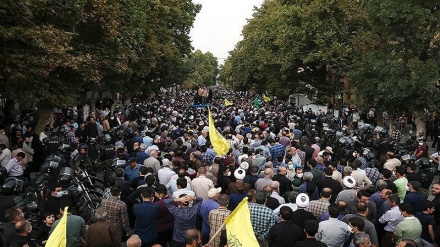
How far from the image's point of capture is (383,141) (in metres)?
17.4

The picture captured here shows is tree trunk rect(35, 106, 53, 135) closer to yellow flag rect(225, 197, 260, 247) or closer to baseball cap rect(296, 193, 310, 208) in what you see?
baseball cap rect(296, 193, 310, 208)

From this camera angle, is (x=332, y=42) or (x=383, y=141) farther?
(x=332, y=42)

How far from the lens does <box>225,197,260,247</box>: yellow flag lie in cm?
629

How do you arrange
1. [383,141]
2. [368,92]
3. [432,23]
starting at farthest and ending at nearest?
[368,92] < [432,23] < [383,141]

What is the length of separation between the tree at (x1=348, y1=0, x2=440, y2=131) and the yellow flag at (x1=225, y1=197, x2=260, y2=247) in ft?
59.3

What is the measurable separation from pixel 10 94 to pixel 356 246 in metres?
14.4

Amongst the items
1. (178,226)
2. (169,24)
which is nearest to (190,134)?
(178,226)

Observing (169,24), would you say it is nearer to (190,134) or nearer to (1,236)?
(190,134)

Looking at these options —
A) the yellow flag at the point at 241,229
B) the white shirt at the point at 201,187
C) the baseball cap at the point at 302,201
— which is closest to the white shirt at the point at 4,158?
the white shirt at the point at 201,187

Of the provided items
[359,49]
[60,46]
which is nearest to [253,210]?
[60,46]

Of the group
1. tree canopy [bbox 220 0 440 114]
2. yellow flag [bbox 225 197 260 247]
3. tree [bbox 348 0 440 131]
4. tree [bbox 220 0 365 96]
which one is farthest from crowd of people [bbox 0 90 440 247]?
tree [bbox 220 0 365 96]

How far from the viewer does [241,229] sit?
6.32 meters

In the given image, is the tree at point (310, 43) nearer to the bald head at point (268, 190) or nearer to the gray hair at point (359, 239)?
the bald head at point (268, 190)

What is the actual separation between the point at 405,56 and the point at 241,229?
767 inches
